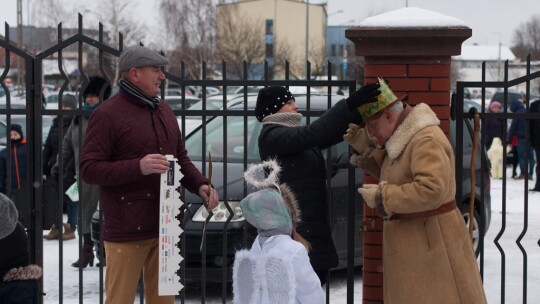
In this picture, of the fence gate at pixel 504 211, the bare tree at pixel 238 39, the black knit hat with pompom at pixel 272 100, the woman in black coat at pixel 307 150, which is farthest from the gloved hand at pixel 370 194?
the bare tree at pixel 238 39

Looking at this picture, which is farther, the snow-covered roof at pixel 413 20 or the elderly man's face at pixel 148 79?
the snow-covered roof at pixel 413 20

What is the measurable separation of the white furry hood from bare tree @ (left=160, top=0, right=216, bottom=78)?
46254 mm

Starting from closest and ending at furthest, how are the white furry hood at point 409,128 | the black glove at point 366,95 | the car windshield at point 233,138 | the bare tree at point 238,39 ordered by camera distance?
the white furry hood at point 409,128 → the black glove at point 366,95 → the car windshield at point 233,138 → the bare tree at point 238,39

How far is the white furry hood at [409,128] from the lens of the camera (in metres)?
4.46

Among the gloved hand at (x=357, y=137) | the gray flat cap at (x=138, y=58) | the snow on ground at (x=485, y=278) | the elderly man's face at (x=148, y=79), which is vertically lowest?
the snow on ground at (x=485, y=278)

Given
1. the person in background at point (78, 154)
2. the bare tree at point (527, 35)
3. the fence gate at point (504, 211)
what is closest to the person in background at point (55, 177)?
the person in background at point (78, 154)

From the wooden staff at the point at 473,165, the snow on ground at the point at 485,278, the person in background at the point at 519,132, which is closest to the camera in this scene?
the wooden staff at the point at 473,165

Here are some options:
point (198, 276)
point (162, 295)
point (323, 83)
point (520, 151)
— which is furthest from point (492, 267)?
point (520, 151)

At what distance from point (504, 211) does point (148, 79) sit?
2.36m

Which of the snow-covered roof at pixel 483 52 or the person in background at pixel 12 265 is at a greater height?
the snow-covered roof at pixel 483 52

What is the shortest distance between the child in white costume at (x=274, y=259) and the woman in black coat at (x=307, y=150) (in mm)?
503

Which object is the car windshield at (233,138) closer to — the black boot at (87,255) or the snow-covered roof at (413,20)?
the black boot at (87,255)

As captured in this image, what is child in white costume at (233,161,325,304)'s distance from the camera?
156 inches

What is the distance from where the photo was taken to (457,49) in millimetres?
5348
